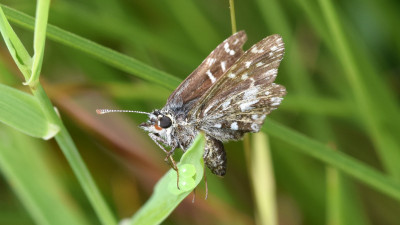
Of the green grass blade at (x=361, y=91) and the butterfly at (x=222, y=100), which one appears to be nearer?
the butterfly at (x=222, y=100)

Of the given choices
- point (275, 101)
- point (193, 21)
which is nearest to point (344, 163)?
point (275, 101)

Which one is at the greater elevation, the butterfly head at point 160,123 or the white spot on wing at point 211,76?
the white spot on wing at point 211,76

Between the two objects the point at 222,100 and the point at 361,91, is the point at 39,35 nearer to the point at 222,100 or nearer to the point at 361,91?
the point at 222,100

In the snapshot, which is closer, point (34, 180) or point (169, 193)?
point (169, 193)

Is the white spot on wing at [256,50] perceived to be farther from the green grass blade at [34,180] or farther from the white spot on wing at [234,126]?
the green grass blade at [34,180]

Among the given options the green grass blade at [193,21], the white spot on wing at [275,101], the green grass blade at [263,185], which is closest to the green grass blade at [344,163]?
the white spot on wing at [275,101]

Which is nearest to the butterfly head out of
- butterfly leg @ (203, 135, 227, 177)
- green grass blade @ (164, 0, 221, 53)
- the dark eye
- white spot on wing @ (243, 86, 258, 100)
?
the dark eye
